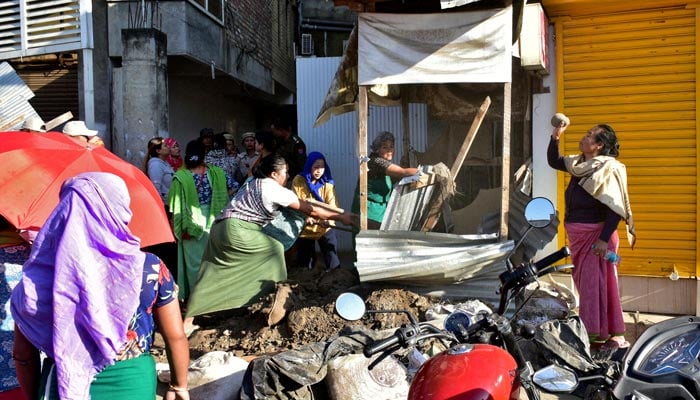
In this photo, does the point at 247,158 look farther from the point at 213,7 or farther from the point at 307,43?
the point at 307,43

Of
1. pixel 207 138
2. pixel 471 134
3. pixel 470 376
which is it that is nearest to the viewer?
pixel 470 376

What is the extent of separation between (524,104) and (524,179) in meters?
0.82

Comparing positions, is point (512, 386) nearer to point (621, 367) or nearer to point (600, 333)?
point (621, 367)

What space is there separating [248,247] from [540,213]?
3198 millimetres

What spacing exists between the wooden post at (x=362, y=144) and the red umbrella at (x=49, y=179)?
2.52m

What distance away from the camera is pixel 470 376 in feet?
6.93

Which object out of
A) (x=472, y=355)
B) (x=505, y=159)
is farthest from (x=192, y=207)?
(x=472, y=355)

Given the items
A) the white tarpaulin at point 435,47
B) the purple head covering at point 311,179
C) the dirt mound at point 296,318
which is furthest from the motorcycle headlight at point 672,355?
the purple head covering at point 311,179

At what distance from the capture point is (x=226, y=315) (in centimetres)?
586

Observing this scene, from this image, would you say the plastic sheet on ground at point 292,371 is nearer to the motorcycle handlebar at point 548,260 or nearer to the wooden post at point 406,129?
the motorcycle handlebar at point 548,260

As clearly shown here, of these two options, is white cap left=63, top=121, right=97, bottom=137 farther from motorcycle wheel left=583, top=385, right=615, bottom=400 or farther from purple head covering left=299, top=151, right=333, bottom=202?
motorcycle wheel left=583, top=385, right=615, bottom=400

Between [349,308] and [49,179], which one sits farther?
[49,179]

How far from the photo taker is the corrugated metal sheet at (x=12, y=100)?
823cm

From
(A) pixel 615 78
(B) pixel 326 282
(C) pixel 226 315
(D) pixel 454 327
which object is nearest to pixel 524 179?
(A) pixel 615 78
